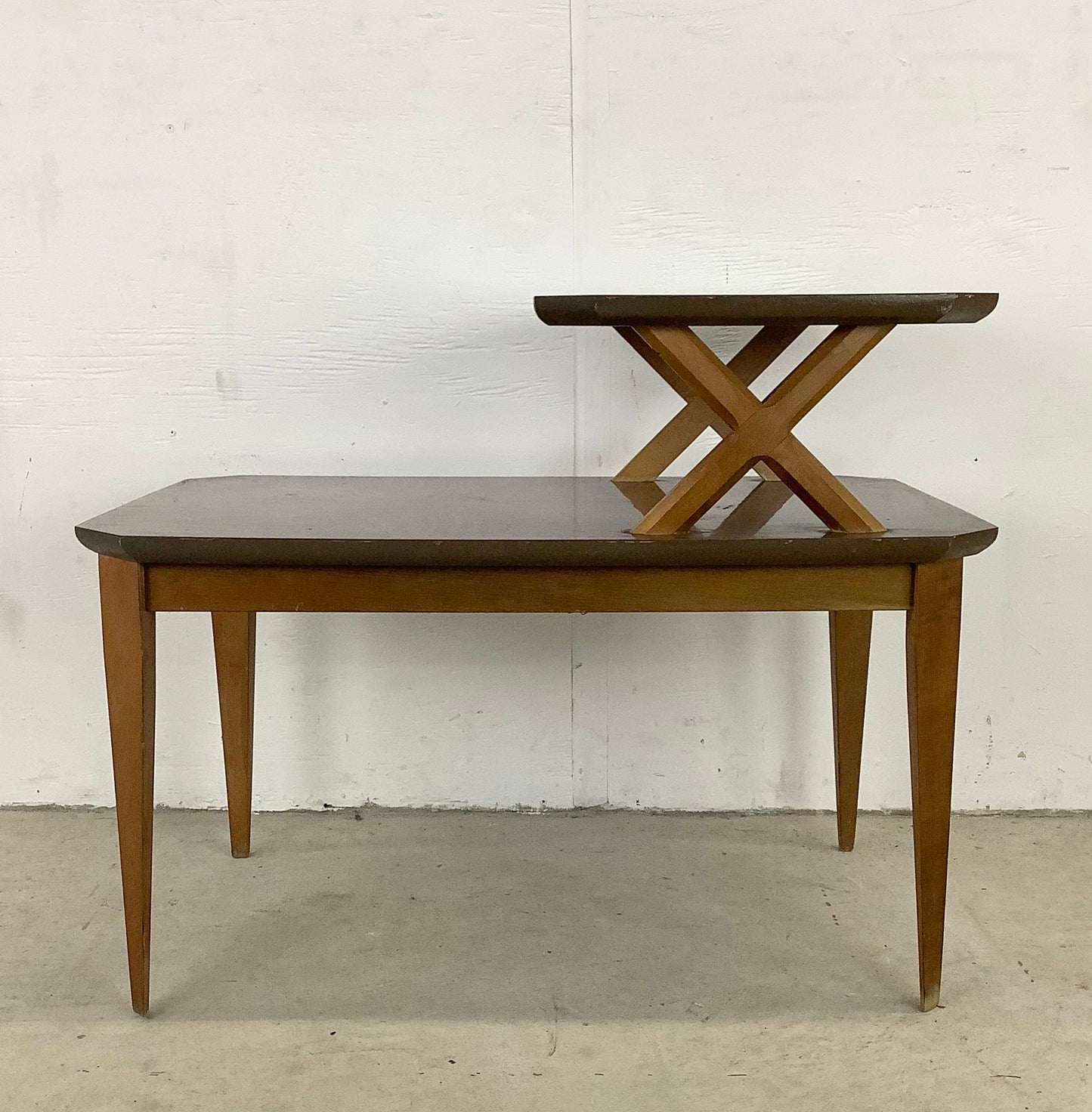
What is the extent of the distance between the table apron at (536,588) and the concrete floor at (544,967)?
49cm

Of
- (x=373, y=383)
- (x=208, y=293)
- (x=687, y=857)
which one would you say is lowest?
(x=687, y=857)

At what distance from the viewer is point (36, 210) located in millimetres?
1821

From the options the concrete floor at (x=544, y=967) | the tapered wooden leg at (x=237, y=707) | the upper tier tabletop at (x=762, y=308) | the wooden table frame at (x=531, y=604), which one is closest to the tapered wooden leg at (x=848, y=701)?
the concrete floor at (x=544, y=967)

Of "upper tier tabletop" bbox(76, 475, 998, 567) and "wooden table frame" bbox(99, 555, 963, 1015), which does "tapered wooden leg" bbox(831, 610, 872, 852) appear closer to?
"upper tier tabletop" bbox(76, 475, 998, 567)

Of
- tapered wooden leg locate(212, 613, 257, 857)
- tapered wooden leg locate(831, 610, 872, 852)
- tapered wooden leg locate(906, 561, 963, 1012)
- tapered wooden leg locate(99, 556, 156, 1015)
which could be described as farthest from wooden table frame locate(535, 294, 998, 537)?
tapered wooden leg locate(212, 613, 257, 857)

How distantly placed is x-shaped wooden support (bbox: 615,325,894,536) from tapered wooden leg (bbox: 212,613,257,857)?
769 millimetres

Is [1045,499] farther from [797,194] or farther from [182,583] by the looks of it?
[182,583]

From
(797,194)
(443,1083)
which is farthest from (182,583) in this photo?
(797,194)

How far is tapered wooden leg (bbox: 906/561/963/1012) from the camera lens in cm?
130

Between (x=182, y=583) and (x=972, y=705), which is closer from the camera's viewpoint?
(x=182, y=583)

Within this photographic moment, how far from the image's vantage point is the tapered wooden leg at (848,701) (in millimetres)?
1741

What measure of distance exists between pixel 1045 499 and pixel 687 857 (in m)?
0.85

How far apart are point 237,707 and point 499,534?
0.71m

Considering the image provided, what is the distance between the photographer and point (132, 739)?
4.33ft
